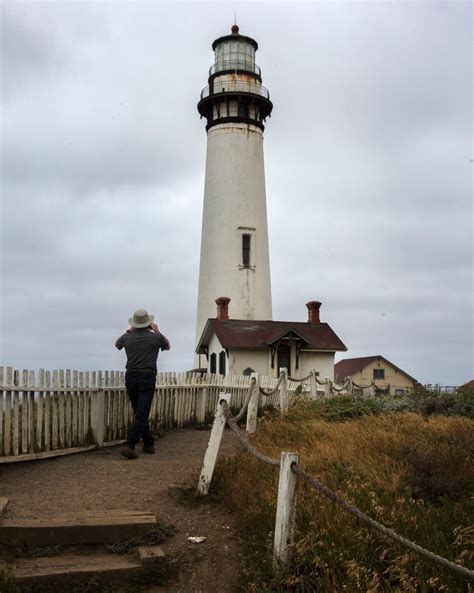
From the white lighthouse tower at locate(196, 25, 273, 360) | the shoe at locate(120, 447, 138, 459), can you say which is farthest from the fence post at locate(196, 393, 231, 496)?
the white lighthouse tower at locate(196, 25, 273, 360)

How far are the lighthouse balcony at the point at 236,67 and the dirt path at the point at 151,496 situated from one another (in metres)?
24.5

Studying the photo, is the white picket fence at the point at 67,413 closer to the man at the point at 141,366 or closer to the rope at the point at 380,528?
the man at the point at 141,366

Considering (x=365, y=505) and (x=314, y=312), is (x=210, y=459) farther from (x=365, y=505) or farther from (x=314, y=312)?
(x=314, y=312)

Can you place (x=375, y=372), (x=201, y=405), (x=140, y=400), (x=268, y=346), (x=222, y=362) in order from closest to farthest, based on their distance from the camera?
(x=140, y=400) → (x=201, y=405) → (x=268, y=346) → (x=222, y=362) → (x=375, y=372)

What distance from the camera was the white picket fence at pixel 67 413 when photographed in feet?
30.1

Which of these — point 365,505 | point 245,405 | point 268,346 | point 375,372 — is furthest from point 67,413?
point 375,372

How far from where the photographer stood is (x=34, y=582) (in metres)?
5.03

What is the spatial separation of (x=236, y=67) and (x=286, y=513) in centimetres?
2941

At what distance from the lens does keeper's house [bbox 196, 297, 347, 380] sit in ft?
85.6

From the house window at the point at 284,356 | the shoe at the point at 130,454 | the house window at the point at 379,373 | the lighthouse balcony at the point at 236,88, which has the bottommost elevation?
the shoe at the point at 130,454

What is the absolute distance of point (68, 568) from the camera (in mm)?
5285

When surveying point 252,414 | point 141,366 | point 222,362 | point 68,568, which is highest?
point 222,362

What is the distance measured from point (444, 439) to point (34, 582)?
5.21 metres

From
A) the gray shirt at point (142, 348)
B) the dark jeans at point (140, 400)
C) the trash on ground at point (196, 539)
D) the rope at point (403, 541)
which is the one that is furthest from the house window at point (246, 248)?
the rope at point (403, 541)
